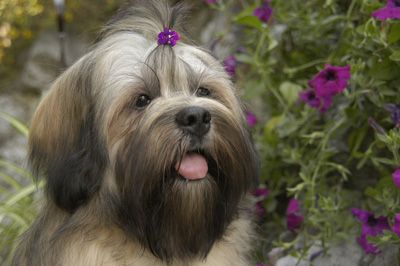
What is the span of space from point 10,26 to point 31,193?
2.73 meters

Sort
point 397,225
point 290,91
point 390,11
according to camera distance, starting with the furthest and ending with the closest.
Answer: point 290,91, point 390,11, point 397,225

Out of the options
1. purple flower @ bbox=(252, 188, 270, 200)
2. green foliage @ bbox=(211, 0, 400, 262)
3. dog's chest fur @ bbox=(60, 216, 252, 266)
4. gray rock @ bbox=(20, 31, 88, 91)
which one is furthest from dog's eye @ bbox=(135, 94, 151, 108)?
gray rock @ bbox=(20, 31, 88, 91)

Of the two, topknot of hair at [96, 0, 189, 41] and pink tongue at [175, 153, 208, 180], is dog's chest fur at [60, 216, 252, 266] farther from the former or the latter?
topknot of hair at [96, 0, 189, 41]

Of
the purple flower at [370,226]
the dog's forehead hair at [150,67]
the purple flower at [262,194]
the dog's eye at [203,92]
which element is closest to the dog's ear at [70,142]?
the dog's forehead hair at [150,67]

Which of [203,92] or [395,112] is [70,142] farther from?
[395,112]

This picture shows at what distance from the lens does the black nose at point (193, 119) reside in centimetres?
240

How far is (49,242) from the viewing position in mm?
2822

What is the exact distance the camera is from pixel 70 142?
2.75 meters

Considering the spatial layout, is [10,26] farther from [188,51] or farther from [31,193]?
[188,51]

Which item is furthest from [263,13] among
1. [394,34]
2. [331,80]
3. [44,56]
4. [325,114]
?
[44,56]

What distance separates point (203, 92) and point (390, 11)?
1024 mm

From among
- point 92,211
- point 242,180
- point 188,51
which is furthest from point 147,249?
point 188,51

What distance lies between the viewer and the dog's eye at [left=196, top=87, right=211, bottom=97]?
272 centimetres

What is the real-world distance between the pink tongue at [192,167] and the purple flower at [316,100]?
1.25 metres
